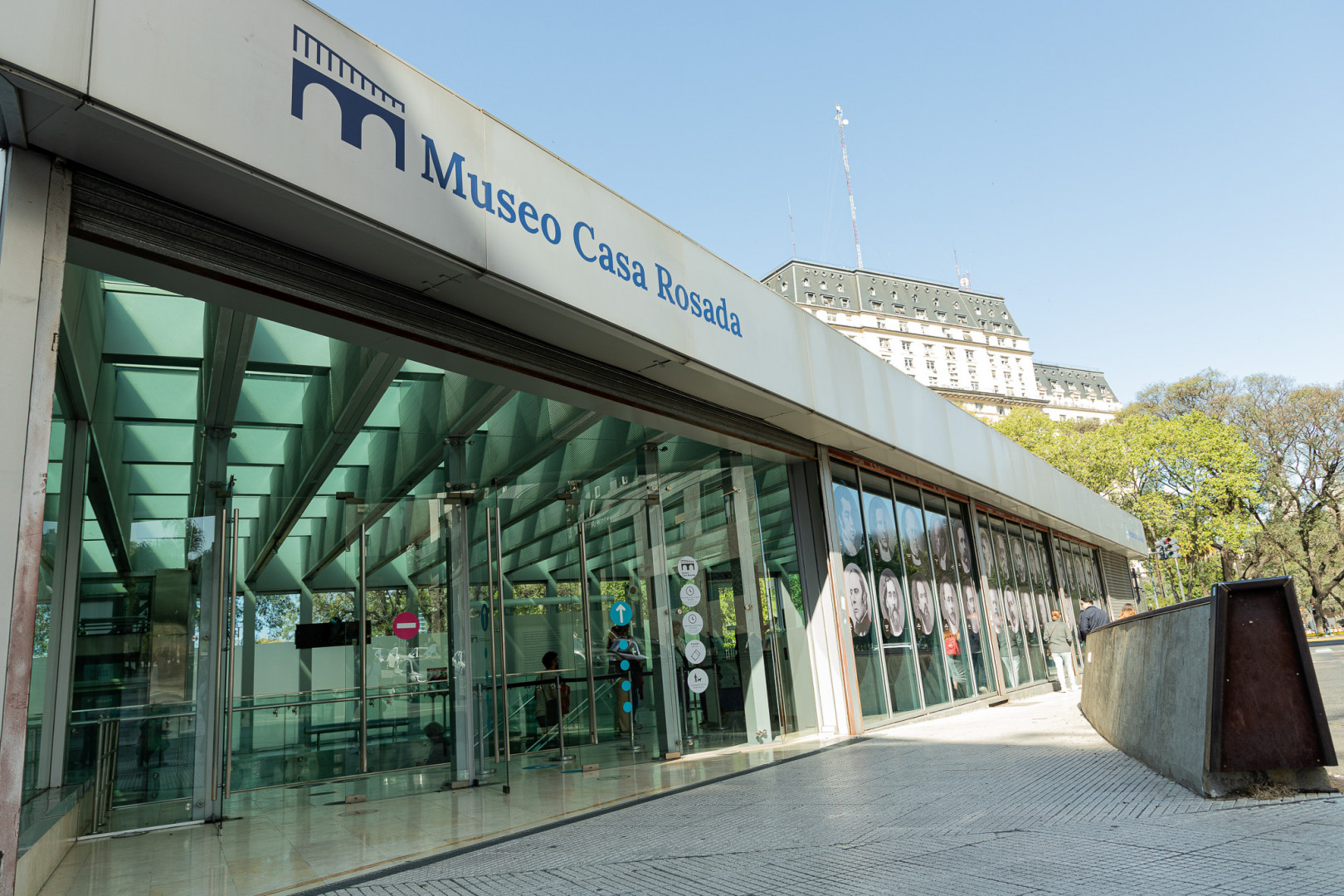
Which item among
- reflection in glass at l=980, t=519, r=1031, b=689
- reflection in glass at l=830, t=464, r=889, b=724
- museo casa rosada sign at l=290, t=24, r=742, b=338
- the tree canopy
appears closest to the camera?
museo casa rosada sign at l=290, t=24, r=742, b=338

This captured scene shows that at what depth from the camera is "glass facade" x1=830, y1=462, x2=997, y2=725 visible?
37.0 feet

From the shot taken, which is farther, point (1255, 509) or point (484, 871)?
point (1255, 509)

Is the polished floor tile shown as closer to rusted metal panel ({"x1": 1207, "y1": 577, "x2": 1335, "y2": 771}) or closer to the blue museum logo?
the blue museum logo

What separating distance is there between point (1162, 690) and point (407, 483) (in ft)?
22.2

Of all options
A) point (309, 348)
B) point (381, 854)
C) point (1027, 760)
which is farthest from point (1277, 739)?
point (309, 348)

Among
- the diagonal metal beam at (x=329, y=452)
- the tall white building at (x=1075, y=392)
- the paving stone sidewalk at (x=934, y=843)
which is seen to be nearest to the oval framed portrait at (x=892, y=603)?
the paving stone sidewalk at (x=934, y=843)

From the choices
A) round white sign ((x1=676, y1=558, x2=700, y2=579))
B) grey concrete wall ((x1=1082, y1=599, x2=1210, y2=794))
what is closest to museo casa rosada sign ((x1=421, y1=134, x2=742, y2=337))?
round white sign ((x1=676, y1=558, x2=700, y2=579))

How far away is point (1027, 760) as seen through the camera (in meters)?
7.31

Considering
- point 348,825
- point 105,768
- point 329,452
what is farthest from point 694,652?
point 105,768

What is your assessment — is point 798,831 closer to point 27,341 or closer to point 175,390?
point 27,341

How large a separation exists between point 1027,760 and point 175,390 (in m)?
7.74

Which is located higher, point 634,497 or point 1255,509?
point 1255,509

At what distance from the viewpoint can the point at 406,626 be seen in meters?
8.43

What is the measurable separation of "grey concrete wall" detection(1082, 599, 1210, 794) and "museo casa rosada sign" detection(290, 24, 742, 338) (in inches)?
172
